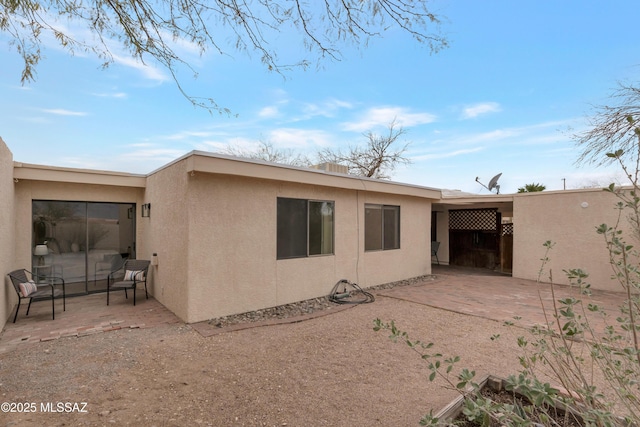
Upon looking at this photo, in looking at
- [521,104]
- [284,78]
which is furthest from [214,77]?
[521,104]

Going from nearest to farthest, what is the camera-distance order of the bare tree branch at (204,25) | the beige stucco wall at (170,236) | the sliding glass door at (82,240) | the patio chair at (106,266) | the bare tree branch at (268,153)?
the bare tree branch at (204,25) < the beige stucco wall at (170,236) < the sliding glass door at (82,240) < the patio chair at (106,266) < the bare tree branch at (268,153)

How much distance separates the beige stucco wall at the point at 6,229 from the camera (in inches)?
189

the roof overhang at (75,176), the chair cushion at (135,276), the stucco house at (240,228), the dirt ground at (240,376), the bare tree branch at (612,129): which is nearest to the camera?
the dirt ground at (240,376)

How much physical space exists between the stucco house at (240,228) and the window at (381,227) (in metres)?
0.03

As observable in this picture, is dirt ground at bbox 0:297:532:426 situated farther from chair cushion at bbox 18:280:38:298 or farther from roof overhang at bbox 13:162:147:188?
roof overhang at bbox 13:162:147:188

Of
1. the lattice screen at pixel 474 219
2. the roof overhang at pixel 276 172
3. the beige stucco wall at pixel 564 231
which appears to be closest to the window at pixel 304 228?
the roof overhang at pixel 276 172

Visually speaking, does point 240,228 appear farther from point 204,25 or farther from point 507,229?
point 507,229

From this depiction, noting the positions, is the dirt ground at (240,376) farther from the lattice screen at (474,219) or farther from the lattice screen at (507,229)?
the lattice screen at (474,219)

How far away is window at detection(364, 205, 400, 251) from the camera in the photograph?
26.6ft

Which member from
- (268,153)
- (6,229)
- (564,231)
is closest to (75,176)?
(6,229)

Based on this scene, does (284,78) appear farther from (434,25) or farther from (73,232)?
(73,232)

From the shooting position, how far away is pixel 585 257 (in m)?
8.48

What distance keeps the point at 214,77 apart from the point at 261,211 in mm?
2700

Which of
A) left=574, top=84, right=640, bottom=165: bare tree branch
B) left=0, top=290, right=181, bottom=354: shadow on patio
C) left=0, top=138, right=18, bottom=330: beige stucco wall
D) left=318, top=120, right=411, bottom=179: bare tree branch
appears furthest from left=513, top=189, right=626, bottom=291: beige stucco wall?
left=0, top=138, right=18, bottom=330: beige stucco wall
